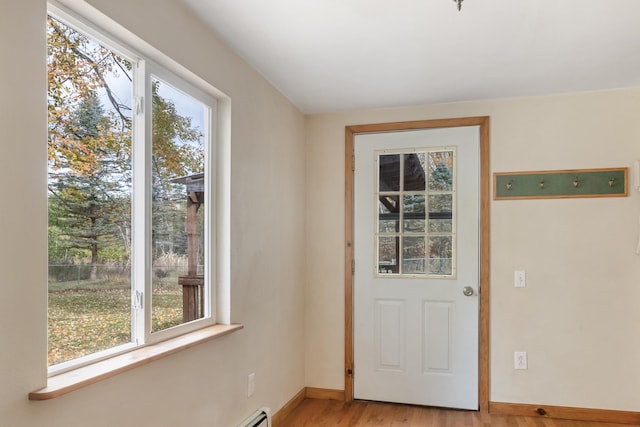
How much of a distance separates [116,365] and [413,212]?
7.67 feet

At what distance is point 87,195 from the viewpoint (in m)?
1.49

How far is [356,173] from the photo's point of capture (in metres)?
3.40

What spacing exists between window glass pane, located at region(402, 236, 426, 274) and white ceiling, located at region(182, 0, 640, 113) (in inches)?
42.2

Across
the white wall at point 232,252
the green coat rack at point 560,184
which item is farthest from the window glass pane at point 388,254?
the green coat rack at point 560,184

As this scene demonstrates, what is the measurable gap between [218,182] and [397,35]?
121 centimetres

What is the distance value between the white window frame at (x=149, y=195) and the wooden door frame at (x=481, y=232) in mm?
1316

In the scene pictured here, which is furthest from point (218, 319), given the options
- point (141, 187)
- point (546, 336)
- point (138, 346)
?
point (546, 336)

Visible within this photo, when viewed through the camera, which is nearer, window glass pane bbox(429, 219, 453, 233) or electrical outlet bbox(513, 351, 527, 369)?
electrical outlet bbox(513, 351, 527, 369)

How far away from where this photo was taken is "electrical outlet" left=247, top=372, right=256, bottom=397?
8.14ft

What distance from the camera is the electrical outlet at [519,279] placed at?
3.07 meters

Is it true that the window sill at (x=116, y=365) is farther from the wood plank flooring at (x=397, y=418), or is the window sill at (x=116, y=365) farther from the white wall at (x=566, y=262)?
the white wall at (x=566, y=262)

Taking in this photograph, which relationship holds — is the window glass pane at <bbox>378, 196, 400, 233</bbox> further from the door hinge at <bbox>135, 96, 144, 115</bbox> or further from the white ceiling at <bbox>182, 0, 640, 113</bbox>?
the door hinge at <bbox>135, 96, 144, 115</bbox>

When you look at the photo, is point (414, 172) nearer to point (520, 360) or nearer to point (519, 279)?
point (519, 279)

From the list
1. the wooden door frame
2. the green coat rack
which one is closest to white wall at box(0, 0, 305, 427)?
the wooden door frame
